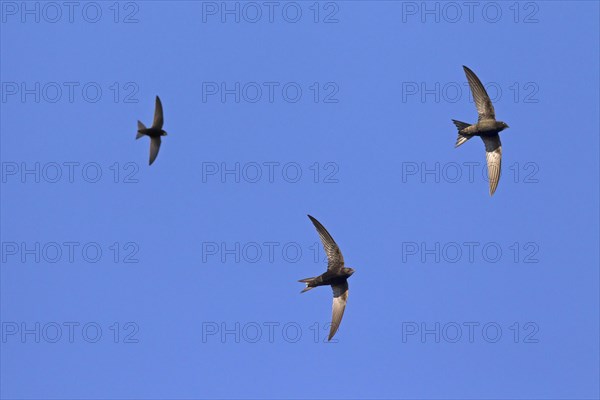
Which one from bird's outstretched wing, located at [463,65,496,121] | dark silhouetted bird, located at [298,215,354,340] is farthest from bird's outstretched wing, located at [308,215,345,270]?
bird's outstretched wing, located at [463,65,496,121]

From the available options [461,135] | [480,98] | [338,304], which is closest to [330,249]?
[338,304]

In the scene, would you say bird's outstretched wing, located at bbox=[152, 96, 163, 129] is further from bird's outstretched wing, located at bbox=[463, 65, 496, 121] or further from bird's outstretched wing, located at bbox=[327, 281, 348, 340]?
bird's outstretched wing, located at bbox=[463, 65, 496, 121]

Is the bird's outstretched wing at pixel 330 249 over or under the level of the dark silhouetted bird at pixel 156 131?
under

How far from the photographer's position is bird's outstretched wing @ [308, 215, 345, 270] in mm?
37719

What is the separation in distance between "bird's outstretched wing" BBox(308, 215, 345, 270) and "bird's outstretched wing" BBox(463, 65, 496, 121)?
6.30 m

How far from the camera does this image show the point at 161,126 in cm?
3662

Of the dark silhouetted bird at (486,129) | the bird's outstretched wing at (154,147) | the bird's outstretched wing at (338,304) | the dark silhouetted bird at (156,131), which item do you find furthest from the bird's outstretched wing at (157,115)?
the dark silhouetted bird at (486,129)

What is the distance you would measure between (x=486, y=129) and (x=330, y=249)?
20.8 feet

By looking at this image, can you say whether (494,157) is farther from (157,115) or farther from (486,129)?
(157,115)

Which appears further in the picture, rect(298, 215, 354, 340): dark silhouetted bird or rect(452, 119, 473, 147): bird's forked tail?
rect(452, 119, 473, 147): bird's forked tail

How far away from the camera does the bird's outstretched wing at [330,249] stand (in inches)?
1485

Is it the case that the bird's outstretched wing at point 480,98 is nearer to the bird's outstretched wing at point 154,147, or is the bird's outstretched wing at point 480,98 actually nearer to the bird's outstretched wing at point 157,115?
the bird's outstretched wing at point 157,115

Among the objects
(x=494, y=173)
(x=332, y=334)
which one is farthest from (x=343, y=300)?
(x=494, y=173)

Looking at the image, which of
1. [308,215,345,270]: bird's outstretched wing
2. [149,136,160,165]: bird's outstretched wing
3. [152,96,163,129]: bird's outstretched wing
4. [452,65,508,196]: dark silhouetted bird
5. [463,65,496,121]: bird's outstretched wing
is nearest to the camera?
[149,136,160,165]: bird's outstretched wing
